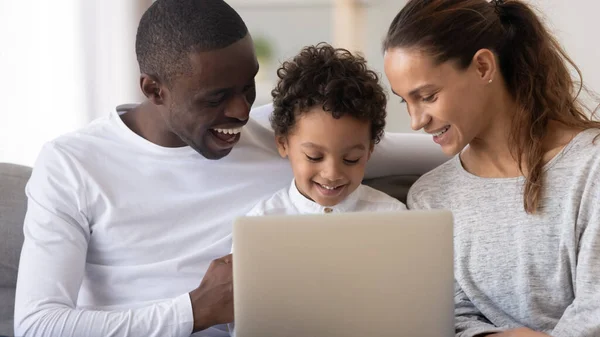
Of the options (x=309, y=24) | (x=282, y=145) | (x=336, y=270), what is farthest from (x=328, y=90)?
(x=309, y=24)

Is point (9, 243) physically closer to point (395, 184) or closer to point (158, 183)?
point (158, 183)

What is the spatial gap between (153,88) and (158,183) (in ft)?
0.76

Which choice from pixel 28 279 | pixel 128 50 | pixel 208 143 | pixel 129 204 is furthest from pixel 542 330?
pixel 128 50

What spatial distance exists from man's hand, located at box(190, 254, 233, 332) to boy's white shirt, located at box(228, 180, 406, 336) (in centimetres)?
20

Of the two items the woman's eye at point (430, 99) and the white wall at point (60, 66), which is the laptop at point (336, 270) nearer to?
the woman's eye at point (430, 99)

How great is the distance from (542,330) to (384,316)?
22.1 inches

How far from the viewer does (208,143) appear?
1778 millimetres

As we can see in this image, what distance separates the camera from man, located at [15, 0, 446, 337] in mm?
1696

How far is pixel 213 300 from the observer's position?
158cm

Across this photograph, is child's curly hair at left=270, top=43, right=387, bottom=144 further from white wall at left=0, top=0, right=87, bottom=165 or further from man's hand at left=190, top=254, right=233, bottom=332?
white wall at left=0, top=0, right=87, bottom=165

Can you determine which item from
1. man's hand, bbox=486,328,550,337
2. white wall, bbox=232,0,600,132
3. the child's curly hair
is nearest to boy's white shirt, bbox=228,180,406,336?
the child's curly hair

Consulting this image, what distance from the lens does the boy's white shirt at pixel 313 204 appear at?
175cm

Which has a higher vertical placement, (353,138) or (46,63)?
(353,138)

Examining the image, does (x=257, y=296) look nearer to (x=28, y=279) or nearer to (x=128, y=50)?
(x=28, y=279)
